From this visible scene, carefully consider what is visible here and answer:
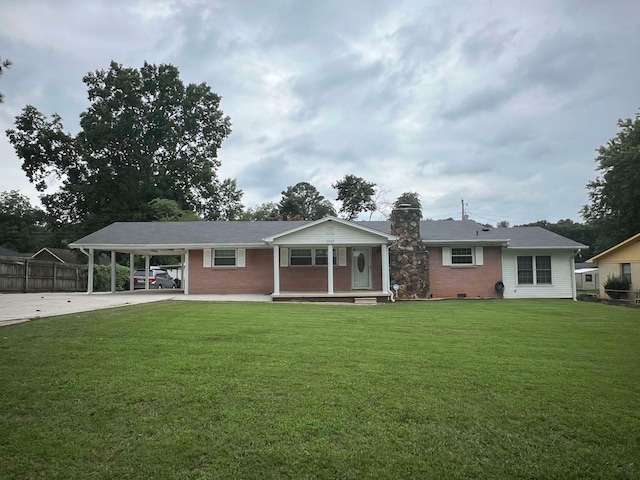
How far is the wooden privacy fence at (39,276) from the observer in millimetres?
20953

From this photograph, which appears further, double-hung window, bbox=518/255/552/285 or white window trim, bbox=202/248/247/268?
double-hung window, bbox=518/255/552/285

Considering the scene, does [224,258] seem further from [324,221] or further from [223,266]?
[324,221]

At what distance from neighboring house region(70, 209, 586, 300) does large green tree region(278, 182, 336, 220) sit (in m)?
28.2

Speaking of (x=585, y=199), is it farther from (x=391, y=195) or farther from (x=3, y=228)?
(x=3, y=228)

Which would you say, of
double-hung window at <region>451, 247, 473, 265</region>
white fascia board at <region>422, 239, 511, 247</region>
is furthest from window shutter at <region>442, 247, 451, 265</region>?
white fascia board at <region>422, 239, 511, 247</region>

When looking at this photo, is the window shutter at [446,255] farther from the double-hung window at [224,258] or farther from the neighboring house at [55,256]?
the neighboring house at [55,256]

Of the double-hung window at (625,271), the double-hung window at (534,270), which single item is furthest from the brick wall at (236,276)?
the double-hung window at (625,271)

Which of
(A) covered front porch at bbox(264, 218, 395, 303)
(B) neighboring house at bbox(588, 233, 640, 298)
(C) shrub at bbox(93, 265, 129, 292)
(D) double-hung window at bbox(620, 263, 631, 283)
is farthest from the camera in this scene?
(C) shrub at bbox(93, 265, 129, 292)

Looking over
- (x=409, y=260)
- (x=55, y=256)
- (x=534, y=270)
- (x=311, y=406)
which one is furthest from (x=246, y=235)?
(x=55, y=256)

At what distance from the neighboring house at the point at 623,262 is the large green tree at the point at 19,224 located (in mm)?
51099

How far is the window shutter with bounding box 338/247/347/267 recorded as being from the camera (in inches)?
846

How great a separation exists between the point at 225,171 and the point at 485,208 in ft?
93.9

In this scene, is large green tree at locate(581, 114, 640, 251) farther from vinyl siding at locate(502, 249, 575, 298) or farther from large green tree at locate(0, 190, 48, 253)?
large green tree at locate(0, 190, 48, 253)

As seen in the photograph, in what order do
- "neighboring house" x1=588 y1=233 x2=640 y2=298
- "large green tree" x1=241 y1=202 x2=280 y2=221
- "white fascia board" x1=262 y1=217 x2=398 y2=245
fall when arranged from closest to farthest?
"white fascia board" x1=262 y1=217 x2=398 y2=245
"neighboring house" x1=588 y1=233 x2=640 y2=298
"large green tree" x1=241 y1=202 x2=280 y2=221
